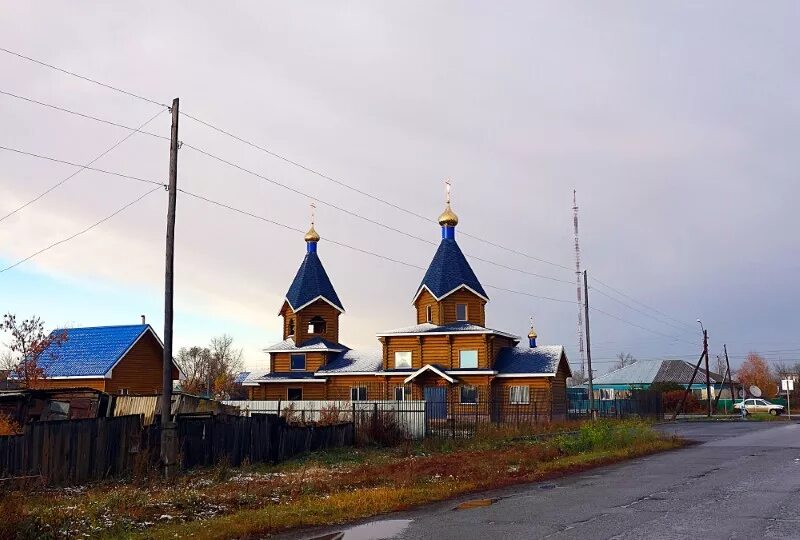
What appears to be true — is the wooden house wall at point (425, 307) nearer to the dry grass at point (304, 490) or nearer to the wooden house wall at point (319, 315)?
the wooden house wall at point (319, 315)

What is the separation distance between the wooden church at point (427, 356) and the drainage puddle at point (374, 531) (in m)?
30.5

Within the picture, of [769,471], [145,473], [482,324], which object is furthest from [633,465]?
[482,324]

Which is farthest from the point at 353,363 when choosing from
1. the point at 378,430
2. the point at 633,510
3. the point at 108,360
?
the point at 633,510

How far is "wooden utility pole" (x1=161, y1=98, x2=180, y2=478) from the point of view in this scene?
18344 millimetres

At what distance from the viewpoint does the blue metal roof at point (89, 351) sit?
42.3m

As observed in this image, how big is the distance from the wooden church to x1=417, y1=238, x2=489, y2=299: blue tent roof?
0.24ft

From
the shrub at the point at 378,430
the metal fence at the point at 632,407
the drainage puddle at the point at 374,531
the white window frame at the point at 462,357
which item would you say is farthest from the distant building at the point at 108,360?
the drainage puddle at the point at 374,531

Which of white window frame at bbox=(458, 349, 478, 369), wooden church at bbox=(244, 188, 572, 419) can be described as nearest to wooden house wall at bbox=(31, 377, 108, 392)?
wooden church at bbox=(244, 188, 572, 419)

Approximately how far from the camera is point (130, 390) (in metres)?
43.4

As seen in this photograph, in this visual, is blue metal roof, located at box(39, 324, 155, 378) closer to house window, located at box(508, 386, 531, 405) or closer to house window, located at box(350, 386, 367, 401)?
house window, located at box(350, 386, 367, 401)

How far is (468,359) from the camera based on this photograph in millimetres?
48969

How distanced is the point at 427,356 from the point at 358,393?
5.53 meters

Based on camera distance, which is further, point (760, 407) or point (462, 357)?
point (760, 407)

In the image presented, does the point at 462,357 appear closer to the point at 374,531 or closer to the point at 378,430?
the point at 378,430
